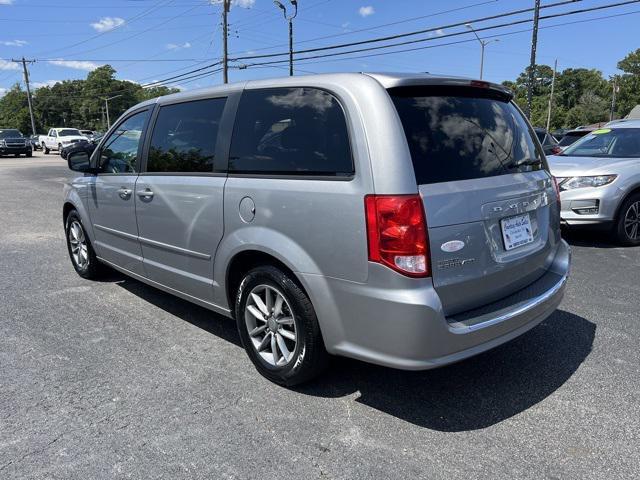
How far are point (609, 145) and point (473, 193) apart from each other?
241 inches

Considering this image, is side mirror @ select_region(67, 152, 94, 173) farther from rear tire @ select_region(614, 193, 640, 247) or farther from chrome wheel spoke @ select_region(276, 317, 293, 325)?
rear tire @ select_region(614, 193, 640, 247)

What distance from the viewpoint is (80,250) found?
17.9 feet

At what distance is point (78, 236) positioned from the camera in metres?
5.47

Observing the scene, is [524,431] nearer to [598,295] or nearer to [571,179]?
[598,295]

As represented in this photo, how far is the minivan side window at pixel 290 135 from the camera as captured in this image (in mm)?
2725

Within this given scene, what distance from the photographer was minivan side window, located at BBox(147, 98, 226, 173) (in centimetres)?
349

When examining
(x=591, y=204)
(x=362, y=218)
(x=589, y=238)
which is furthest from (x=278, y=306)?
(x=589, y=238)

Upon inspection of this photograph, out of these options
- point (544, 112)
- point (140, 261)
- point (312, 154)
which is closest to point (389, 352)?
Answer: point (312, 154)

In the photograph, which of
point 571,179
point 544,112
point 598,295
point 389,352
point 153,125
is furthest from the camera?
point 544,112

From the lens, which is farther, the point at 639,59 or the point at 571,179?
the point at 639,59

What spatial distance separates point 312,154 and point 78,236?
3.70m

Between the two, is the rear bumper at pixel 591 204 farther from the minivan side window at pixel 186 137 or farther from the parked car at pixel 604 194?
the minivan side window at pixel 186 137

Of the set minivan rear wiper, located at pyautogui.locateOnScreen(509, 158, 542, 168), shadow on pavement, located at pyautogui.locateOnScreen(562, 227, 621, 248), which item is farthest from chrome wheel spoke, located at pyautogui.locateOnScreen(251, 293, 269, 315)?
shadow on pavement, located at pyautogui.locateOnScreen(562, 227, 621, 248)

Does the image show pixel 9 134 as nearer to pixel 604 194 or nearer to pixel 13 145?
pixel 13 145
